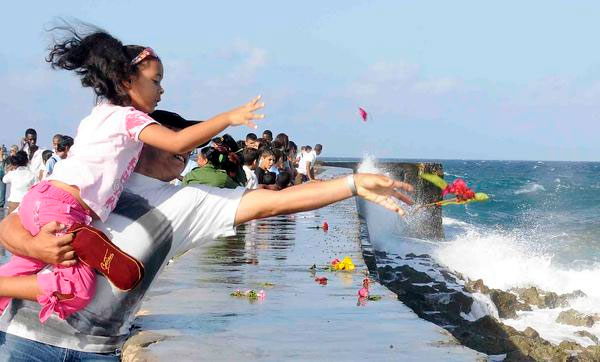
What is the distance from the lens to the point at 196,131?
2.93m

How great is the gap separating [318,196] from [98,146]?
0.68 metres

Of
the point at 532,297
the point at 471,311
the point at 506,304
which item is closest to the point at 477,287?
the point at 506,304

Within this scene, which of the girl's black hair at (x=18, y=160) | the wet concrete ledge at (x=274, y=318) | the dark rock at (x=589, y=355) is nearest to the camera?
the wet concrete ledge at (x=274, y=318)

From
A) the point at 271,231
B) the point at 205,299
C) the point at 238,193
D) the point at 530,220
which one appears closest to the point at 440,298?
the point at 271,231

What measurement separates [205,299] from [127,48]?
4.84 metres

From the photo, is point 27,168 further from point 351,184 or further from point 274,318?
point 351,184

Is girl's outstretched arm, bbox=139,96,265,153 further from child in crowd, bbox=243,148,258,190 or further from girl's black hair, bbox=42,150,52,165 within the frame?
girl's black hair, bbox=42,150,52,165

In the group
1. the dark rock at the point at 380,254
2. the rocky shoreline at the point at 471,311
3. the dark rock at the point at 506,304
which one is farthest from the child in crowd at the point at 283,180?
the dark rock at the point at 380,254

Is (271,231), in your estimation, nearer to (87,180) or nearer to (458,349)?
(458,349)

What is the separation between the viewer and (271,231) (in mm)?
14203

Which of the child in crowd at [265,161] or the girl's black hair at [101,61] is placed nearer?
the girl's black hair at [101,61]

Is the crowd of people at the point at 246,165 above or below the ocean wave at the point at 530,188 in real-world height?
above

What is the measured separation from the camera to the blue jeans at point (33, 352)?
9.67 feet

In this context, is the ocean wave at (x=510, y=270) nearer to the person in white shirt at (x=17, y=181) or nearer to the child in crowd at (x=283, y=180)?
the child in crowd at (x=283, y=180)
